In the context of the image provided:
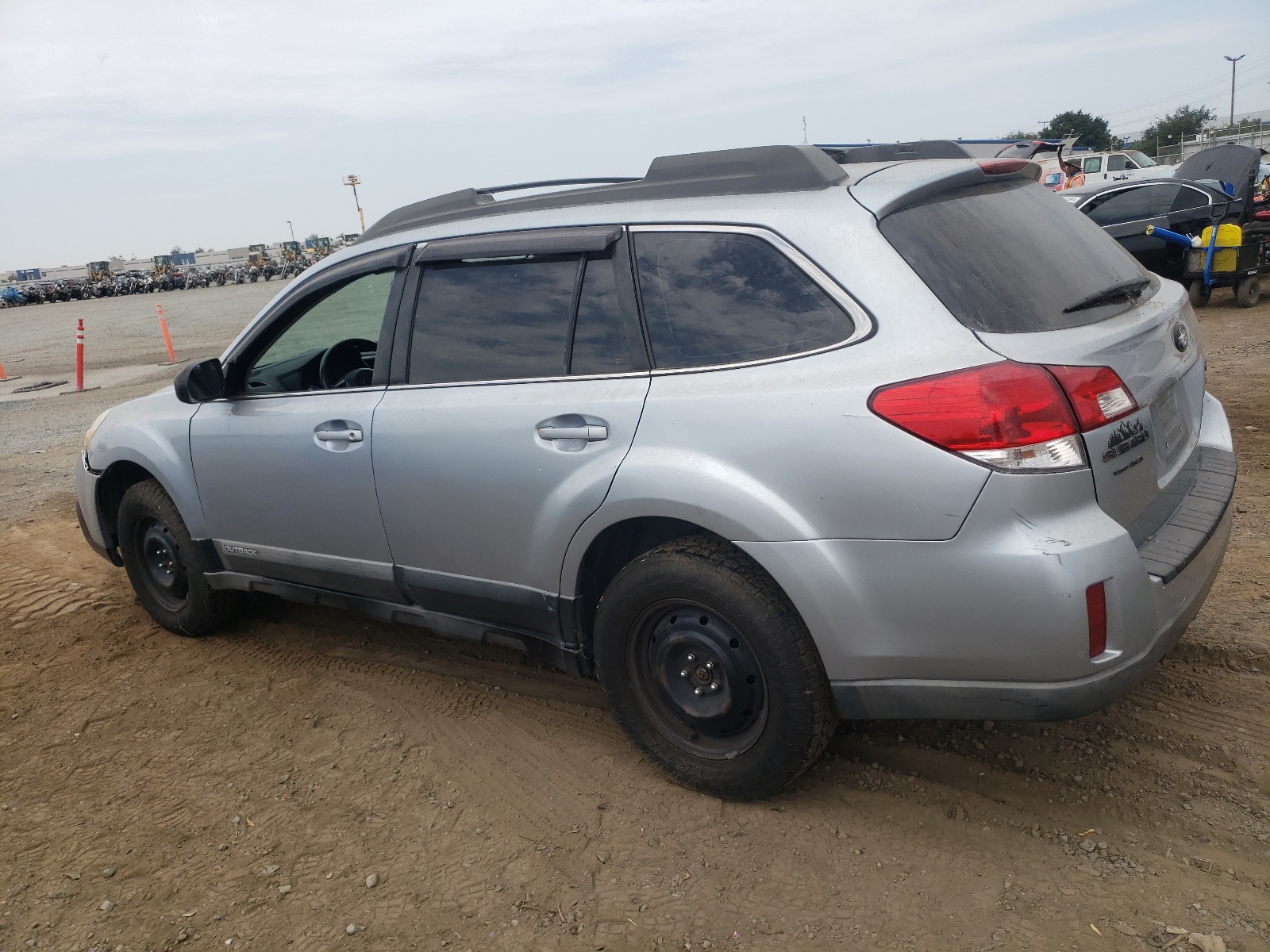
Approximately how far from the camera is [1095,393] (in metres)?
2.43

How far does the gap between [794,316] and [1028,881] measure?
162 cm

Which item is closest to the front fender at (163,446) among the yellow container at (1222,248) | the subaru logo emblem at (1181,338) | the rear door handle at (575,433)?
the rear door handle at (575,433)

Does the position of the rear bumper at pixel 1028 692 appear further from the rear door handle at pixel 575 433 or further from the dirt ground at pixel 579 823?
the rear door handle at pixel 575 433

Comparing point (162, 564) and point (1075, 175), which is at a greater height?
point (1075, 175)

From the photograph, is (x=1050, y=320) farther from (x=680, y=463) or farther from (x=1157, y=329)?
(x=680, y=463)

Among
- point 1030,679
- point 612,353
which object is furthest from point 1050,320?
point 612,353

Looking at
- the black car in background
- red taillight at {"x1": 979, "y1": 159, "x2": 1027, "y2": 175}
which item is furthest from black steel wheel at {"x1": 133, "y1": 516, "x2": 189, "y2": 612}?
the black car in background

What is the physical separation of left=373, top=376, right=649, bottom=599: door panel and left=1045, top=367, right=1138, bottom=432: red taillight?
1152mm

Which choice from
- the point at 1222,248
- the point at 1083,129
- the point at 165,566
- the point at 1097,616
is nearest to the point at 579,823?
the point at 1097,616

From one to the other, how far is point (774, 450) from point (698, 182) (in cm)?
101

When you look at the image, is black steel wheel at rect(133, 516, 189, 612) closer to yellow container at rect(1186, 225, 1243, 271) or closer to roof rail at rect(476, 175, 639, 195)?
roof rail at rect(476, 175, 639, 195)

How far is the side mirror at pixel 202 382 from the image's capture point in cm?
400

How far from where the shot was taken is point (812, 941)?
2.43 meters

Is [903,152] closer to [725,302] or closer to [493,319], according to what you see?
[725,302]
